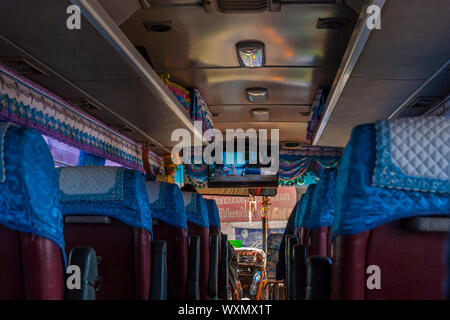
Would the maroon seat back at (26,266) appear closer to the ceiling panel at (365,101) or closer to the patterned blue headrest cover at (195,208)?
the patterned blue headrest cover at (195,208)

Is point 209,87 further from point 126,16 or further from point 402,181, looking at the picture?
point 402,181

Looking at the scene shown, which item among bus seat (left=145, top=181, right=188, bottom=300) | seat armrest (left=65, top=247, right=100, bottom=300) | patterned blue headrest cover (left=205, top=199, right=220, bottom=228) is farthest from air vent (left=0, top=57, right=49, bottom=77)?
seat armrest (left=65, top=247, right=100, bottom=300)

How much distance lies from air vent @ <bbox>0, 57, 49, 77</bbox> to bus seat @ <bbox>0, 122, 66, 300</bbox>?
3128mm

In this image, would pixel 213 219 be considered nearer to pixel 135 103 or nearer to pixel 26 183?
pixel 135 103

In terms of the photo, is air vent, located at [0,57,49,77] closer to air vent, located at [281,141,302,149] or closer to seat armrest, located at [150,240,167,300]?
seat armrest, located at [150,240,167,300]

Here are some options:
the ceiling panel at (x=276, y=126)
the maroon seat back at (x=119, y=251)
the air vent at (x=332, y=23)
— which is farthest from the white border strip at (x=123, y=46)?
the ceiling panel at (x=276, y=126)

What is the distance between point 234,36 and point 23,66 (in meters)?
2.12

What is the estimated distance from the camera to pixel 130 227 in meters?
2.30

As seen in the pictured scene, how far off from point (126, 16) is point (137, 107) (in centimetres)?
150

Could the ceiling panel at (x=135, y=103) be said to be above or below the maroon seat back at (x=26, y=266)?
above

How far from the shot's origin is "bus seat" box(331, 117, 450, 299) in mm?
1297

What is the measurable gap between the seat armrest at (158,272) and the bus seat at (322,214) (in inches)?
45.1

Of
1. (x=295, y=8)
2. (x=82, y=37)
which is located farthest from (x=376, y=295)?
(x=295, y=8)

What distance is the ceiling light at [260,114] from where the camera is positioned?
311 inches
